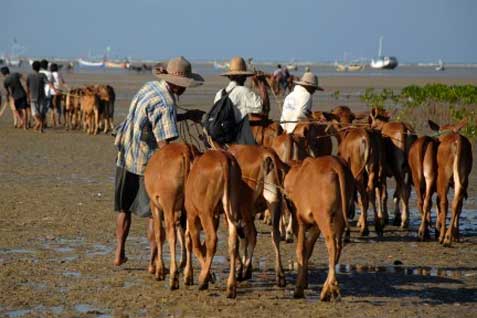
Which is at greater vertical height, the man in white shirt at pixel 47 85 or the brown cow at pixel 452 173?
the brown cow at pixel 452 173

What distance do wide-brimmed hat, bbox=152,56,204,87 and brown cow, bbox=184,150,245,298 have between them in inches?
47.9

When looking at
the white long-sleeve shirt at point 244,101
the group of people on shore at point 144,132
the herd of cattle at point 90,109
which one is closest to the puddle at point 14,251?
the group of people on shore at point 144,132

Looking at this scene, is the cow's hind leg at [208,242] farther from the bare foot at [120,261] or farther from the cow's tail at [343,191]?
the bare foot at [120,261]

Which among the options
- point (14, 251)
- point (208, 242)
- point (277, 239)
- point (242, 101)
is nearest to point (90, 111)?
point (14, 251)

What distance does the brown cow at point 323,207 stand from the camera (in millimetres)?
10352

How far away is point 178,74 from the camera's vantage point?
11797mm

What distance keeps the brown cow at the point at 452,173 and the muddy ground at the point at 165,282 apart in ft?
0.92

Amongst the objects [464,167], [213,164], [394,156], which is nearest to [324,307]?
[213,164]

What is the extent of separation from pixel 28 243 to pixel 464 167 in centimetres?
572

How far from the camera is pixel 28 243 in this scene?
544 inches

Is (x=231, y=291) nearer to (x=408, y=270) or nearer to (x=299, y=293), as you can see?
(x=299, y=293)

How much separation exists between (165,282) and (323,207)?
205 cm

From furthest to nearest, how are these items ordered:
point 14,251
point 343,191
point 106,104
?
point 106,104
point 14,251
point 343,191

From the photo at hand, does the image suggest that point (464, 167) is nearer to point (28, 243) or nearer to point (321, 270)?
point (321, 270)
